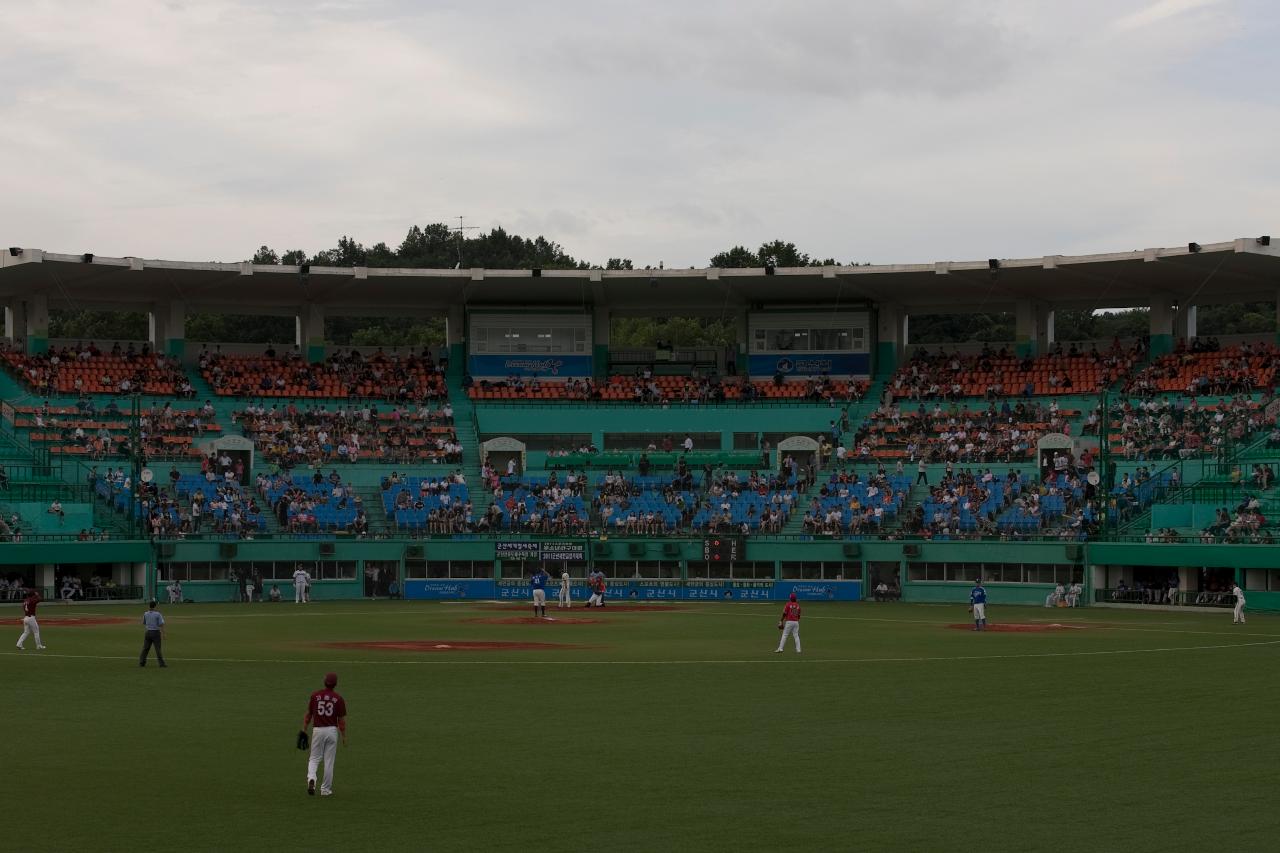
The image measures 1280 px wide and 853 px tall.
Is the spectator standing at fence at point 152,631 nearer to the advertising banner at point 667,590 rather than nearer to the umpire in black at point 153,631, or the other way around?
the umpire in black at point 153,631

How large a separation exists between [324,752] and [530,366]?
69.8 m

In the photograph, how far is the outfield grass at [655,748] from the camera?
1727cm

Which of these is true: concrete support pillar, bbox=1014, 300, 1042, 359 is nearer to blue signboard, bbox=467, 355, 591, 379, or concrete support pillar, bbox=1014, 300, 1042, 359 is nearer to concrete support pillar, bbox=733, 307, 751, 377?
concrete support pillar, bbox=733, 307, 751, 377

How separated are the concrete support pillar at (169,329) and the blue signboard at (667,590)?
2348cm

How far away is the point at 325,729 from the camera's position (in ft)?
61.8

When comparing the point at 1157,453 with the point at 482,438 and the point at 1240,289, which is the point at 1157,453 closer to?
the point at 1240,289

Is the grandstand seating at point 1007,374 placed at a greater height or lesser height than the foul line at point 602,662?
greater

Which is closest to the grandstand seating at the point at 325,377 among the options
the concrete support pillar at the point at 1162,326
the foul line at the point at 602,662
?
the concrete support pillar at the point at 1162,326

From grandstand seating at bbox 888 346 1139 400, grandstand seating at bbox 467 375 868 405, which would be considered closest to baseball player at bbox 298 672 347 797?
grandstand seating at bbox 888 346 1139 400

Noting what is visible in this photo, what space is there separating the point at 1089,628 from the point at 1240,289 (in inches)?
1475

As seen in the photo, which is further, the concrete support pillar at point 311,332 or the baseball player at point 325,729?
the concrete support pillar at point 311,332

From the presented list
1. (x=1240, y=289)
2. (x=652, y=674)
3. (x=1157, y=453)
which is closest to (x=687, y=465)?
(x=1157, y=453)

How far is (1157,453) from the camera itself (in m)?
69.8

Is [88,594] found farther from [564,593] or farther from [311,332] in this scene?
[311,332]
